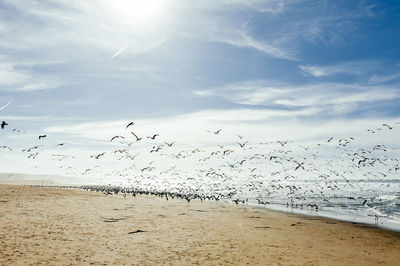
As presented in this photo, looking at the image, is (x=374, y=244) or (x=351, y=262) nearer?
(x=351, y=262)

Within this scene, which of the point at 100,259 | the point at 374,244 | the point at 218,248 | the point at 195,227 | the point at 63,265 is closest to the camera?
the point at 63,265

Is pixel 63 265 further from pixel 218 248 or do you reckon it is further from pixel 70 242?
pixel 218 248

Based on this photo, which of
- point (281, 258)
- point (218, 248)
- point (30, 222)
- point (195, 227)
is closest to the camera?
point (281, 258)

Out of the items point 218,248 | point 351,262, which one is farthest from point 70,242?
point 351,262

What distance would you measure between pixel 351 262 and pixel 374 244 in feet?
22.4

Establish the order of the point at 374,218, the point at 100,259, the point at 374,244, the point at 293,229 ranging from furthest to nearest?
1. the point at 374,218
2. the point at 293,229
3. the point at 374,244
4. the point at 100,259

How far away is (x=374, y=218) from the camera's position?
34.5 m

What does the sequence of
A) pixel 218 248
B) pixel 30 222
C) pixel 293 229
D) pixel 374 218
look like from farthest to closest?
pixel 374 218 → pixel 293 229 → pixel 30 222 → pixel 218 248

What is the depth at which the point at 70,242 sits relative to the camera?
14898 mm

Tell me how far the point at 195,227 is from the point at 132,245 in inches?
291

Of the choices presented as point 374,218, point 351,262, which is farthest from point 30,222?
point 374,218

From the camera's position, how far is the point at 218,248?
1579 cm

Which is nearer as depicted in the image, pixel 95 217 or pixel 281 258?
pixel 281 258

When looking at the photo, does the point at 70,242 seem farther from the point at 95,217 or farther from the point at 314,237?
the point at 314,237
